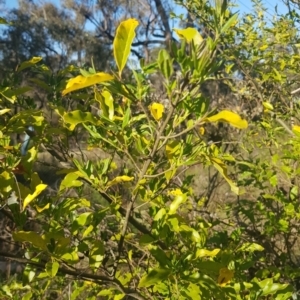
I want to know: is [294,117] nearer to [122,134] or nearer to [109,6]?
[122,134]

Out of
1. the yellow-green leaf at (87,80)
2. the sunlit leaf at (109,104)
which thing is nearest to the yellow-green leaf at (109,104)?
the sunlit leaf at (109,104)

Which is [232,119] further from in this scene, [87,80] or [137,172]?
[137,172]

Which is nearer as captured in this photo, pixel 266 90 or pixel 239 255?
pixel 239 255

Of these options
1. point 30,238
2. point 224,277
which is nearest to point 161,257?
point 224,277

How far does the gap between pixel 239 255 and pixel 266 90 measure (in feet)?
4.25

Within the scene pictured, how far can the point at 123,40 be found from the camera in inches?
30.9

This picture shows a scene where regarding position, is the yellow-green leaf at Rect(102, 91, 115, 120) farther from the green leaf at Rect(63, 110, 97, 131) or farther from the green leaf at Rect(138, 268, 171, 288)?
the green leaf at Rect(138, 268, 171, 288)

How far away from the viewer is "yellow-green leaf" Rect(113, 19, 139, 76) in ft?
2.56

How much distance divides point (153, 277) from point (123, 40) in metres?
0.52

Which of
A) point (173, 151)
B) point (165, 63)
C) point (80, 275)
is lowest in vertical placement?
point (80, 275)

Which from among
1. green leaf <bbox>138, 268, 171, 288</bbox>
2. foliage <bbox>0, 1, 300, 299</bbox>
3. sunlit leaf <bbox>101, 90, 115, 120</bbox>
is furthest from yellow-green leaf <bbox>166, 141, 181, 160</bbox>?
green leaf <bbox>138, 268, 171, 288</bbox>

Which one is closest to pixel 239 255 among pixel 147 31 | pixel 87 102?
pixel 87 102

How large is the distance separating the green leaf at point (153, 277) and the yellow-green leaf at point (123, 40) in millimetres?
466

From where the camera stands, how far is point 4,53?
794 inches
